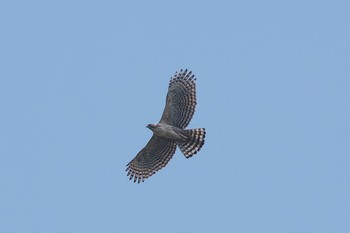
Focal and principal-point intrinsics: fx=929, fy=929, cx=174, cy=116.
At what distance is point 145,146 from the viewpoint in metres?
32.0

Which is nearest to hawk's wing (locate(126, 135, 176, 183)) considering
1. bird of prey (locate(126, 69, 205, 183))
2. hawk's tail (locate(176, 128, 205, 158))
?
bird of prey (locate(126, 69, 205, 183))

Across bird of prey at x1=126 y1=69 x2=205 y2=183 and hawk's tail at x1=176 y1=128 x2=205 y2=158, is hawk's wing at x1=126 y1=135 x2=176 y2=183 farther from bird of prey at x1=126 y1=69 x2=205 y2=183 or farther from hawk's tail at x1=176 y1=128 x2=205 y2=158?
hawk's tail at x1=176 y1=128 x2=205 y2=158

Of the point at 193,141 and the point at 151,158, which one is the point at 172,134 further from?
the point at 151,158

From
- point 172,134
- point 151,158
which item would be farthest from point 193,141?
point 151,158

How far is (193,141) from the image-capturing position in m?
30.5

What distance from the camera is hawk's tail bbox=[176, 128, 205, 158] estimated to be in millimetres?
30438

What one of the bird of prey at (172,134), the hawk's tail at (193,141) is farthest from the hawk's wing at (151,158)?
the hawk's tail at (193,141)

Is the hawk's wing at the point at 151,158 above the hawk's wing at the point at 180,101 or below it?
below

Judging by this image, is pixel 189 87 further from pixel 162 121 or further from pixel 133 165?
pixel 133 165

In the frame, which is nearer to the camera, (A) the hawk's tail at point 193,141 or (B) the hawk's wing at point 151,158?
(A) the hawk's tail at point 193,141

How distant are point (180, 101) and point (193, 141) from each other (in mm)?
1605

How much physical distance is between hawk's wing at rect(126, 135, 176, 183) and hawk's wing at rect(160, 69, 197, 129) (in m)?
0.90

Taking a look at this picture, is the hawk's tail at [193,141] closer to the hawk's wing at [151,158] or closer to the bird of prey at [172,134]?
the bird of prey at [172,134]

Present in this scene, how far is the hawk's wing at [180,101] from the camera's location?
31172 millimetres
